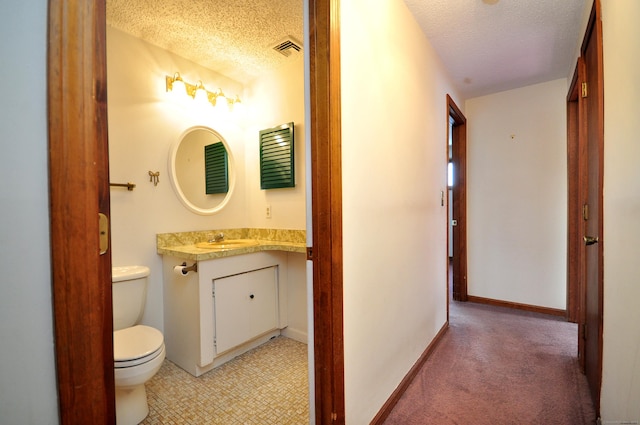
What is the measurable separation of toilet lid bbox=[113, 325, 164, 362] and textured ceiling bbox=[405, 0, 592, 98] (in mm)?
2562

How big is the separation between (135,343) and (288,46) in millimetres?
2317

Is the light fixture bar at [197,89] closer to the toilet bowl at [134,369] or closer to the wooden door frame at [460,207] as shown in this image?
the toilet bowl at [134,369]

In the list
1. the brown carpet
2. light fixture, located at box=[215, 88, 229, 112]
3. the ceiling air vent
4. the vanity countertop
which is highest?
the ceiling air vent

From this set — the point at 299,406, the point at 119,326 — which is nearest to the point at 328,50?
the point at 299,406

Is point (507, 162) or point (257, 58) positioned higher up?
point (257, 58)

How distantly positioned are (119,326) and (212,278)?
62 cm

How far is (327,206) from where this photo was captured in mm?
1153

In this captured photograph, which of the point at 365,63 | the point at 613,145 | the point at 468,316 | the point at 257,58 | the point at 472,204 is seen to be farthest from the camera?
the point at 472,204

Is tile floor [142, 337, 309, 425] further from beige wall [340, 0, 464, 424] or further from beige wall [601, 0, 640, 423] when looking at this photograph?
beige wall [601, 0, 640, 423]

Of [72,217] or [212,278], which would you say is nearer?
[72,217]

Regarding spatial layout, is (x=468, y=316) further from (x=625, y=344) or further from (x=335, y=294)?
(x=335, y=294)

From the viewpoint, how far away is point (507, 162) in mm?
3234

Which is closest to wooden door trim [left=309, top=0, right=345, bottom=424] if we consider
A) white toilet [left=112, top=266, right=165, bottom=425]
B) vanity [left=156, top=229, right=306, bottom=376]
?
white toilet [left=112, top=266, right=165, bottom=425]

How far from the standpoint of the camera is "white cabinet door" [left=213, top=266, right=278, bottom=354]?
82.5 inches
